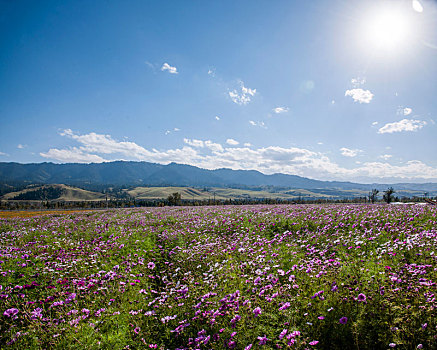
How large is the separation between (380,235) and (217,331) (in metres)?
7.03

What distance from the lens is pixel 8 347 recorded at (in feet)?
13.3

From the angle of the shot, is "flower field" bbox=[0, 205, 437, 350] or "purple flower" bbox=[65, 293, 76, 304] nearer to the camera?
"flower field" bbox=[0, 205, 437, 350]

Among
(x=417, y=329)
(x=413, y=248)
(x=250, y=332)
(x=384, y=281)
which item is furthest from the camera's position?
(x=413, y=248)

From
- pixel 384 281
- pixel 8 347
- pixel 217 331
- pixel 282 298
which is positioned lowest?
pixel 8 347

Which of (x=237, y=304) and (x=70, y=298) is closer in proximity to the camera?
(x=237, y=304)

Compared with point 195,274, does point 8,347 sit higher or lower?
lower

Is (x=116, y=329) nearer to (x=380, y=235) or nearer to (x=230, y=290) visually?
(x=230, y=290)

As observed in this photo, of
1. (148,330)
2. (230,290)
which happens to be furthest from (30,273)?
(230,290)

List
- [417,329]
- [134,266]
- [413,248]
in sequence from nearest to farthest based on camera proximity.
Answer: [417,329]
[413,248]
[134,266]

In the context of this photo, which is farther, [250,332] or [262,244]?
[262,244]

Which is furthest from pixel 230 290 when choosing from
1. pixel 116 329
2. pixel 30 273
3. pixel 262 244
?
pixel 30 273

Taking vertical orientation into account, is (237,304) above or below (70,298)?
above

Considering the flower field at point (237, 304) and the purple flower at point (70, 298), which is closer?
the flower field at point (237, 304)

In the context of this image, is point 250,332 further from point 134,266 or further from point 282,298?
point 134,266
